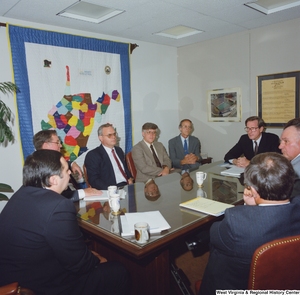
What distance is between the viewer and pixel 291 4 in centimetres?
327

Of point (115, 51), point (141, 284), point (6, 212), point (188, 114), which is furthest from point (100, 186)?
point (188, 114)

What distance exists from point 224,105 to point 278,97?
87cm

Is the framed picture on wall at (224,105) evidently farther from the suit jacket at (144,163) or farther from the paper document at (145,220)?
the paper document at (145,220)

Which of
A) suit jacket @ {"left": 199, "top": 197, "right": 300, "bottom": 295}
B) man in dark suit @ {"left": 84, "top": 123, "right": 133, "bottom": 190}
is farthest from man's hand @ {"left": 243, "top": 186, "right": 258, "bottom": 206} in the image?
man in dark suit @ {"left": 84, "top": 123, "right": 133, "bottom": 190}

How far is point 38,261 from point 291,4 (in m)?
3.66

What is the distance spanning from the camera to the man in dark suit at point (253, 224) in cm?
117

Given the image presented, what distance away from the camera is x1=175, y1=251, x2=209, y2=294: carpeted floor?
2.44 metres

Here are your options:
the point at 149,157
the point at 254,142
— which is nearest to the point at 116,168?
the point at 149,157

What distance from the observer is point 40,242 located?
4.35 feet

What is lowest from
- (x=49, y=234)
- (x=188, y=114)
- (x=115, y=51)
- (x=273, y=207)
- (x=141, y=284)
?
(x=141, y=284)

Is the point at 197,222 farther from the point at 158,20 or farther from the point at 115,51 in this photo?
the point at 115,51

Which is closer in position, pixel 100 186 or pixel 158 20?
pixel 100 186

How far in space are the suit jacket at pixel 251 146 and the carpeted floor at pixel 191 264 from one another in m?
1.34

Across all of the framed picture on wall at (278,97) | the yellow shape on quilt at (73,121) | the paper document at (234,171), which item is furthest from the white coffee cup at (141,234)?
the framed picture on wall at (278,97)
